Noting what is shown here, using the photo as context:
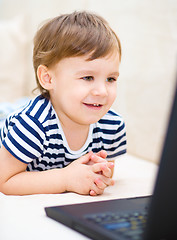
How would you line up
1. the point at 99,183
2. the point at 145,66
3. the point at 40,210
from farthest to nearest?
1. the point at 145,66
2. the point at 99,183
3. the point at 40,210

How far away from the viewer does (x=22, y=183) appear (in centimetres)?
88

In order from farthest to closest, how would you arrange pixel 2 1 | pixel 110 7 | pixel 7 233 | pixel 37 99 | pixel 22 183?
1. pixel 2 1
2. pixel 110 7
3. pixel 37 99
4. pixel 22 183
5. pixel 7 233

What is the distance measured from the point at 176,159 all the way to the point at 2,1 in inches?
90.8

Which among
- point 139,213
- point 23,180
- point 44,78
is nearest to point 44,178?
point 23,180

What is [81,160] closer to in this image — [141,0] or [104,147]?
[104,147]

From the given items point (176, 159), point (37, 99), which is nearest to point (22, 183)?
point (37, 99)

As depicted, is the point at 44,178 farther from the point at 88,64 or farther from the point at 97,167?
the point at 88,64

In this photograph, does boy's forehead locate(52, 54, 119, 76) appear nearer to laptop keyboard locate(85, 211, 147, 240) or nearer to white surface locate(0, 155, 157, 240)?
white surface locate(0, 155, 157, 240)

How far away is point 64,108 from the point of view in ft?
3.14

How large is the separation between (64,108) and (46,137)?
9 centimetres

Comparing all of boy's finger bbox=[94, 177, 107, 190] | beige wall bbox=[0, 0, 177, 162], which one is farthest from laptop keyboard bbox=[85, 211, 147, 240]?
beige wall bbox=[0, 0, 177, 162]

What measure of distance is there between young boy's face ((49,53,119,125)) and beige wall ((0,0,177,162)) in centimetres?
39

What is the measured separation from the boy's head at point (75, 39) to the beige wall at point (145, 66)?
15.4 inches

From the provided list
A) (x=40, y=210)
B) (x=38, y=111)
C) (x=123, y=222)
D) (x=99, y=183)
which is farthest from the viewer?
(x=38, y=111)
